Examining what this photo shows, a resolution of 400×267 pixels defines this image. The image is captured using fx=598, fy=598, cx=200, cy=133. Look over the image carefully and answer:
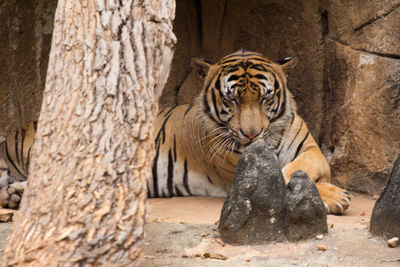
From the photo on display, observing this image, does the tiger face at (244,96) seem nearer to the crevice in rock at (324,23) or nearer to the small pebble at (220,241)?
the crevice in rock at (324,23)

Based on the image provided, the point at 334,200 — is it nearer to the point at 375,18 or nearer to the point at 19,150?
the point at 375,18

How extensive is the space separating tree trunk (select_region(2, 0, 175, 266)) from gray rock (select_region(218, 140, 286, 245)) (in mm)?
737

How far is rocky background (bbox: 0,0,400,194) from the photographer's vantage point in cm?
512

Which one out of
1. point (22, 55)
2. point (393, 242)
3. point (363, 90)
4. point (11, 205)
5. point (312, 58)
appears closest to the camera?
point (393, 242)

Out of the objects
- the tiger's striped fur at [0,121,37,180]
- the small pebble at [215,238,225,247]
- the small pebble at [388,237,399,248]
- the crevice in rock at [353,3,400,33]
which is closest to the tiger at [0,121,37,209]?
the tiger's striped fur at [0,121,37,180]

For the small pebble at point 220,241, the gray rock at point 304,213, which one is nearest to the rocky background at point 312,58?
the gray rock at point 304,213

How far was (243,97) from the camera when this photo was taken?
4918 mm

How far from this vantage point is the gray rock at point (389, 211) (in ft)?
10.6

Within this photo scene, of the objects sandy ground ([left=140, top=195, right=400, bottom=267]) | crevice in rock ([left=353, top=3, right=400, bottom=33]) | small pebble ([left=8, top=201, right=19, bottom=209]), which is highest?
crevice in rock ([left=353, top=3, right=400, bottom=33])

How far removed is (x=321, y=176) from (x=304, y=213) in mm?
1660

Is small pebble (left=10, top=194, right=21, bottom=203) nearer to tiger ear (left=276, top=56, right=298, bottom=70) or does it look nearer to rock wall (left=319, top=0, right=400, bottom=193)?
tiger ear (left=276, top=56, right=298, bottom=70)

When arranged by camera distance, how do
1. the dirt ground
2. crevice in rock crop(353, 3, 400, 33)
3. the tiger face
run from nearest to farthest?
1. the dirt ground
2. the tiger face
3. crevice in rock crop(353, 3, 400, 33)

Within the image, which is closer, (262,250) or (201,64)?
(262,250)

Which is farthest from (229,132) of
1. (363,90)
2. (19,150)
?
(19,150)
